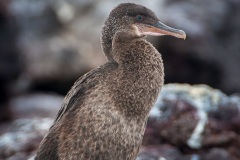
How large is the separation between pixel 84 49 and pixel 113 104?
459 inches

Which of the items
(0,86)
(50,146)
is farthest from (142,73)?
(0,86)

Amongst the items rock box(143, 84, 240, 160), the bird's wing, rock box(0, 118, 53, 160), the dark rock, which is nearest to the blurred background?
rock box(0, 118, 53, 160)

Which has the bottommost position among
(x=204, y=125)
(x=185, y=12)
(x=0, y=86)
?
(x=204, y=125)

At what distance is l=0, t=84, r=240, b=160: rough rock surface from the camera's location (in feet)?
28.5

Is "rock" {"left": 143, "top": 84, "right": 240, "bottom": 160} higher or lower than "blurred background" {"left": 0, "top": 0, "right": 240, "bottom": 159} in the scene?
lower

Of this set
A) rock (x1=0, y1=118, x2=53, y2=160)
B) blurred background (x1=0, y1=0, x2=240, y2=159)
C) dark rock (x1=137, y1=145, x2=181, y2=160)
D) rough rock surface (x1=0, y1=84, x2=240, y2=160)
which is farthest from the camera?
blurred background (x1=0, y1=0, x2=240, y2=159)

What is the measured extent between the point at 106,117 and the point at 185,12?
12.4 m

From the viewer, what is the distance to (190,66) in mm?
17969

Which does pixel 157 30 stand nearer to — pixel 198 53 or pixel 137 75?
pixel 137 75

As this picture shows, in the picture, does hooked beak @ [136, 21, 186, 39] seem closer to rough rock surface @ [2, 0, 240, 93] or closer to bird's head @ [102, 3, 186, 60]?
bird's head @ [102, 3, 186, 60]

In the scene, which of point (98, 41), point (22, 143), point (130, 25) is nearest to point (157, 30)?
point (130, 25)

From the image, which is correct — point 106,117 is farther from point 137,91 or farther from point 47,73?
point 47,73

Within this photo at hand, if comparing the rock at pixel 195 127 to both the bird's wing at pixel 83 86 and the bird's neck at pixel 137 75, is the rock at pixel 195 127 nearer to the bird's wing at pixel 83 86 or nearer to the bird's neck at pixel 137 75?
the bird's neck at pixel 137 75

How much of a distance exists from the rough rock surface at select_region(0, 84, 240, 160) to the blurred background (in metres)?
7.24
